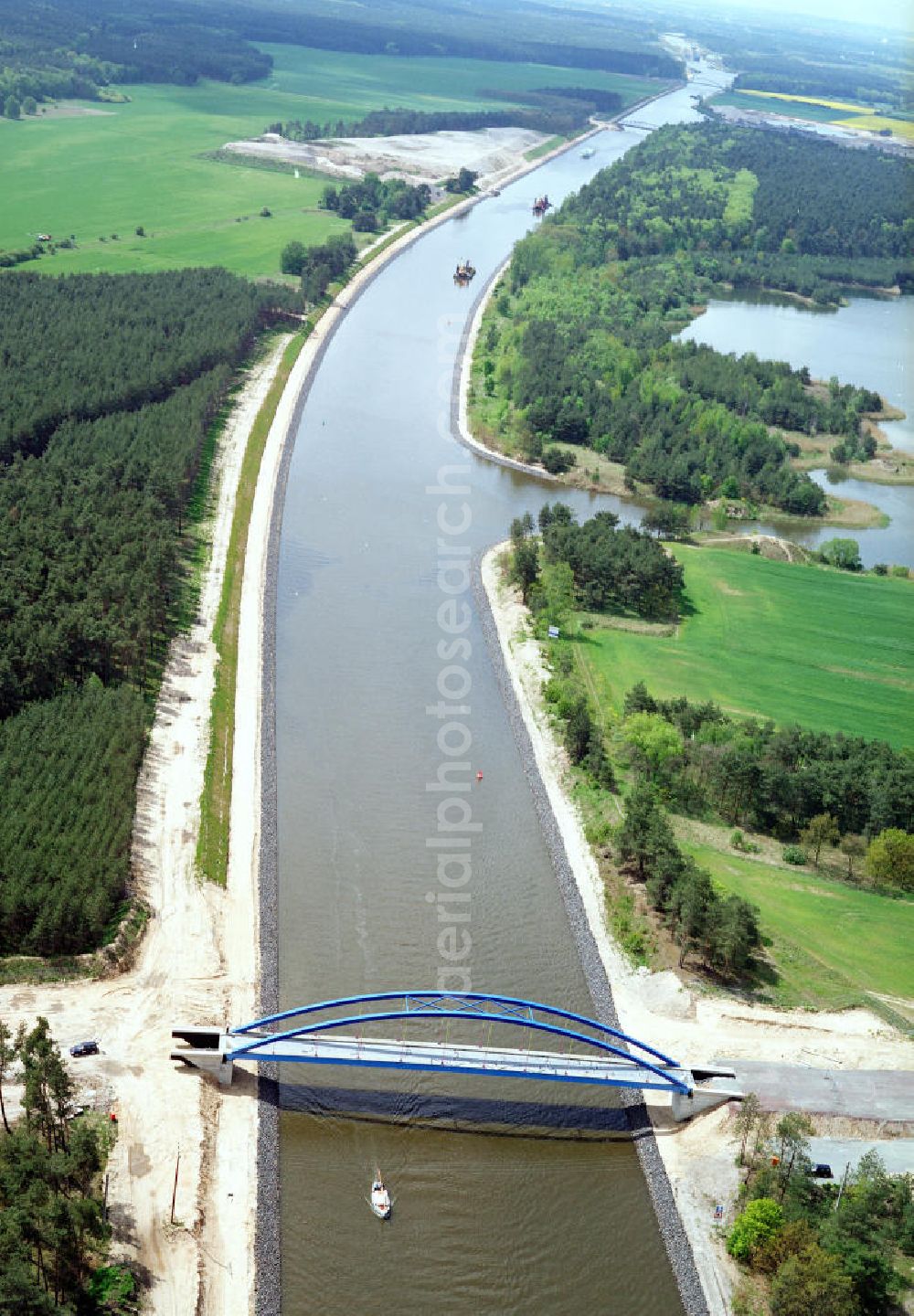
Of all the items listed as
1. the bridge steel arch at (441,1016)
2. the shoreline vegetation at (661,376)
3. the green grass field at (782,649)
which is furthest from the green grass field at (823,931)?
the shoreline vegetation at (661,376)

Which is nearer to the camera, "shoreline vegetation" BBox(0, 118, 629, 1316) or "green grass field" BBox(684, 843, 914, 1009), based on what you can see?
"shoreline vegetation" BBox(0, 118, 629, 1316)

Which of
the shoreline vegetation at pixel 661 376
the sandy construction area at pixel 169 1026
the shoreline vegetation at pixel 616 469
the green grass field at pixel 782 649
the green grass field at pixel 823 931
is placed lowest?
the sandy construction area at pixel 169 1026

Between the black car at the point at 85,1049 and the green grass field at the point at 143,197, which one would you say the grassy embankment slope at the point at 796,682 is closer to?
the black car at the point at 85,1049

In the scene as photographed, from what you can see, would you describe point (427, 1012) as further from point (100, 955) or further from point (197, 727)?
point (197, 727)

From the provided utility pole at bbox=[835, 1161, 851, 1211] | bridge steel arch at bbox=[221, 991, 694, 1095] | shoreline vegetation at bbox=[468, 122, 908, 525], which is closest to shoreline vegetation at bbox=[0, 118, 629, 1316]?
bridge steel arch at bbox=[221, 991, 694, 1095]

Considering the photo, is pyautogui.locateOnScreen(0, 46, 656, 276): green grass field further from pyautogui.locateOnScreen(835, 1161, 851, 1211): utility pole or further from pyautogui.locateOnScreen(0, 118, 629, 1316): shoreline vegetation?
pyautogui.locateOnScreen(835, 1161, 851, 1211): utility pole
